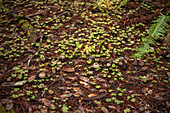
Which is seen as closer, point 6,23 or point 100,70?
point 100,70

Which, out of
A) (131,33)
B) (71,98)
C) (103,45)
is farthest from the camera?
(131,33)

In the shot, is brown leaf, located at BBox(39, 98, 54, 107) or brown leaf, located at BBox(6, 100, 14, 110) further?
brown leaf, located at BBox(39, 98, 54, 107)

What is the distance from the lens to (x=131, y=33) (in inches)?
143

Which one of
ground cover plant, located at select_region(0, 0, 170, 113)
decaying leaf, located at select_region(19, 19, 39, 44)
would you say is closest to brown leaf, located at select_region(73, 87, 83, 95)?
ground cover plant, located at select_region(0, 0, 170, 113)

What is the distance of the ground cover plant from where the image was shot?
2238mm

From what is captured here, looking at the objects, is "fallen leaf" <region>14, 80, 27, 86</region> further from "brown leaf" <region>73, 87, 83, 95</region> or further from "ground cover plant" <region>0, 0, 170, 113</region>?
"brown leaf" <region>73, 87, 83, 95</region>

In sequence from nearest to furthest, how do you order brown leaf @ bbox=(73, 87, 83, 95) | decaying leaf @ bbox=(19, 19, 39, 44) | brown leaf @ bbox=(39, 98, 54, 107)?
brown leaf @ bbox=(39, 98, 54, 107)
brown leaf @ bbox=(73, 87, 83, 95)
decaying leaf @ bbox=(19, 19, 39, 44)

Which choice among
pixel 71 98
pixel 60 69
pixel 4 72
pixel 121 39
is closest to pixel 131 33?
pixel 121 39

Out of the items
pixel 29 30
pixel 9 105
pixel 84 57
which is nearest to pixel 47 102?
pixel 9 105

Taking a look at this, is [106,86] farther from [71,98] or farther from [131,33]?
[131,33]

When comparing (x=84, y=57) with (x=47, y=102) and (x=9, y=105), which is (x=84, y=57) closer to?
(x=47, y=102)

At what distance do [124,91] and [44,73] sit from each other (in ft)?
5.53

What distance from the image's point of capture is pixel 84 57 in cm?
306

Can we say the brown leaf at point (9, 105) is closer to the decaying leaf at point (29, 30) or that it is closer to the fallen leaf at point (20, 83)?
the fallen leaf at point (20, 83)
